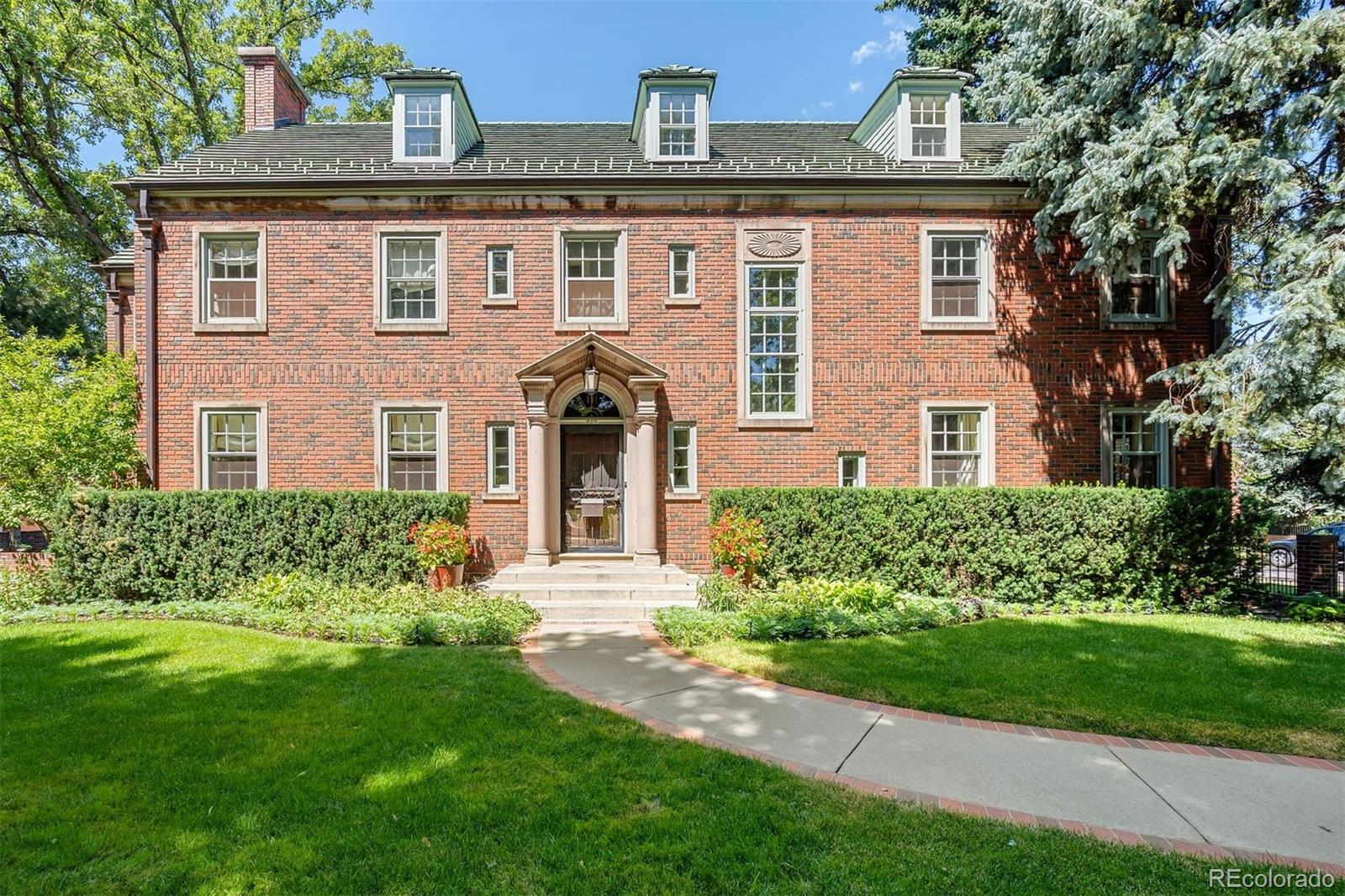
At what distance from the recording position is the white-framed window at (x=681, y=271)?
417 inches

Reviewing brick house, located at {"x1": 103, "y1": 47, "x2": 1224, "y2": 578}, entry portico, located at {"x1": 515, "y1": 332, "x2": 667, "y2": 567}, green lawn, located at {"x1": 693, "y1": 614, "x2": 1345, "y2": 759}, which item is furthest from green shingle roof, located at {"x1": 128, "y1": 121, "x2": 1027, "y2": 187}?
green lawn, located at {"x1": 693, "y1": 614, "x2": 1345, "y2": 759}

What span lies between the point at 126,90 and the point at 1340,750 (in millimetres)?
28189

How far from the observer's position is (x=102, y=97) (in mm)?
17609

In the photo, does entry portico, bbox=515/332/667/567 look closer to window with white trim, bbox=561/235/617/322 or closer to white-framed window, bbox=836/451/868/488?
window with white trim, bbox=561/235/617/322

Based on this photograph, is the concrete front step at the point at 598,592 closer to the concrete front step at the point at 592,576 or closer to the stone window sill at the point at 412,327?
the concrete front step at the point at 592,576

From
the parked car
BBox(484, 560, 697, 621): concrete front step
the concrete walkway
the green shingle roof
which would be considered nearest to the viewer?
the concrete walkway

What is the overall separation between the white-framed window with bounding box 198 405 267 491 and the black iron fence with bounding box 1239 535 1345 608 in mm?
16171

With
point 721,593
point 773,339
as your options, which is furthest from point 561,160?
point 721,593

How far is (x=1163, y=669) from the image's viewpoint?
5699mm

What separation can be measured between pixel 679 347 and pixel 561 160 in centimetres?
434

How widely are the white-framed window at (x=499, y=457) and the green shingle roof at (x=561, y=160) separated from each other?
4355mm

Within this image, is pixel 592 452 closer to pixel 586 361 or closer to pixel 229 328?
pixel 586 361

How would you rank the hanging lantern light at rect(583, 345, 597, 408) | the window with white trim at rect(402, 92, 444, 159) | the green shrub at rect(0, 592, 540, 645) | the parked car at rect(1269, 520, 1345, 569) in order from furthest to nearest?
the window with white trim at rect(402, 92, 444, 159) < the hanging lantern light at rect(583, 345, 597, 408) < the parked car at rect(1269, 520, 1345, 569) < the green shrub at rect(0, 592, 540, 645)

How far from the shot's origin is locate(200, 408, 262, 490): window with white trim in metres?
10.4
